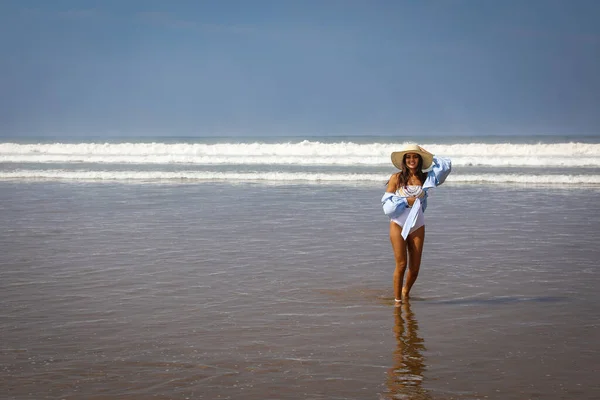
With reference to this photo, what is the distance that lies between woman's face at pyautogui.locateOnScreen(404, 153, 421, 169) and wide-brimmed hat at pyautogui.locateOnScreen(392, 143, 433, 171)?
0.04 meters

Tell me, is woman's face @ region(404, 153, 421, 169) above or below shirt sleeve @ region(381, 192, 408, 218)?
above

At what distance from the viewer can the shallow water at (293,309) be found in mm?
4371

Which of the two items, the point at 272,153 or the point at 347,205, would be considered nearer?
the point at 347,205

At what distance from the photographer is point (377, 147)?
36.8 metres

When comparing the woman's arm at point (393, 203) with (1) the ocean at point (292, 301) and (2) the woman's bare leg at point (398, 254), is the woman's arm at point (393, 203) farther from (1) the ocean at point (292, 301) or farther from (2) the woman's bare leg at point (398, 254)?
(1) the ocean at point (292, 301)

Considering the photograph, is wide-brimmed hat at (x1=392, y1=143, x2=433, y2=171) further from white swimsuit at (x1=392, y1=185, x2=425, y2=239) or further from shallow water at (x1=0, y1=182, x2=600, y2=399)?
shallow water at (x1=0, y1=182, x2=600, y2=399)

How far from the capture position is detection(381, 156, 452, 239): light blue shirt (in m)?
6.18

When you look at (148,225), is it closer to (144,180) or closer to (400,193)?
(400,193)

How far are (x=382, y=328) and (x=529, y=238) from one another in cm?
514

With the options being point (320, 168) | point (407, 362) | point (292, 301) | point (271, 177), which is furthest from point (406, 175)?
point (320, 168)

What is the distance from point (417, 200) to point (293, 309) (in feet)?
4.92

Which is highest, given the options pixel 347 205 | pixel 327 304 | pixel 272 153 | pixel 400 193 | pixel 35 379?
pixel 272 153

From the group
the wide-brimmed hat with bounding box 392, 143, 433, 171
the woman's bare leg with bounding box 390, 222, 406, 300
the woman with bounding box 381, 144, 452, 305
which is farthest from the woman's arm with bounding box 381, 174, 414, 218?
the wide-brimmed hat with bounding box 392, 143, 433, 171

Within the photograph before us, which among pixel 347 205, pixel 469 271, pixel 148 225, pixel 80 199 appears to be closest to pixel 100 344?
pixel 469 271
